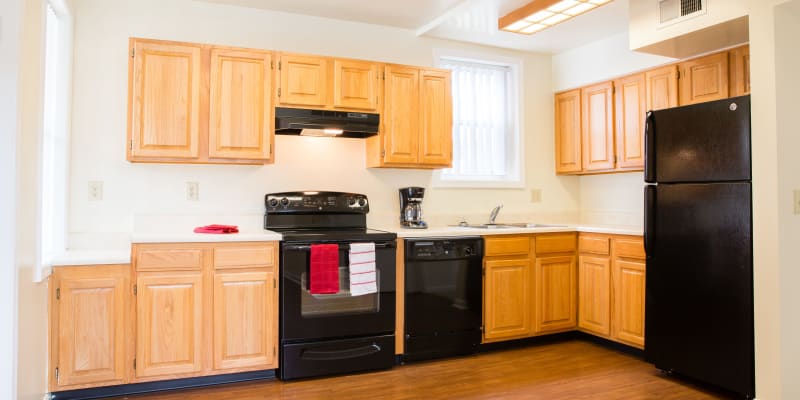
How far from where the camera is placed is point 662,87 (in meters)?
3.97

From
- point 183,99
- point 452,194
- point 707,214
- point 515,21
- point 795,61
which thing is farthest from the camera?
point 452,194

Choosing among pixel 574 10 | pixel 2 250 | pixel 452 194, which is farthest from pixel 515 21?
pixel 2 250

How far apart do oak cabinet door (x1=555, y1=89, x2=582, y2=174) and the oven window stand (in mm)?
2300

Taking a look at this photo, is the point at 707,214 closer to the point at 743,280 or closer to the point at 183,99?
the point at 743,280

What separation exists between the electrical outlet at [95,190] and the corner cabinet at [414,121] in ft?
6.08

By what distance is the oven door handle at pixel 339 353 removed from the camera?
3.31m

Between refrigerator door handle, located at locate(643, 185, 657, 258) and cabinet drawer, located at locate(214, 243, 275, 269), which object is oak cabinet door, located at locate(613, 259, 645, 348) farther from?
cabinet drawer, located at locate(214, 243, 275, 269)

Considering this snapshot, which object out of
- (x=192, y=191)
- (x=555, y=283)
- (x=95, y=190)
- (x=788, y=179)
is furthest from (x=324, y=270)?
(x=788, y=179)

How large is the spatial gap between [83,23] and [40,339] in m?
2.04

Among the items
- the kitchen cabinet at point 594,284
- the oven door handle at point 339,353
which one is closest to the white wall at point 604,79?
the kitchen cabinet at point 594,284

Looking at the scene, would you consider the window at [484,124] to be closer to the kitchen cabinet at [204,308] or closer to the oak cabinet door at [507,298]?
the oak cabinet door at [507,298]

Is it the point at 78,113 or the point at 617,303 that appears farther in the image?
the point at 617,303

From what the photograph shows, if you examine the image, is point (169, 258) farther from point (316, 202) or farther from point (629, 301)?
point (629, 301)

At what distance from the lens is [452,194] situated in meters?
4.57
